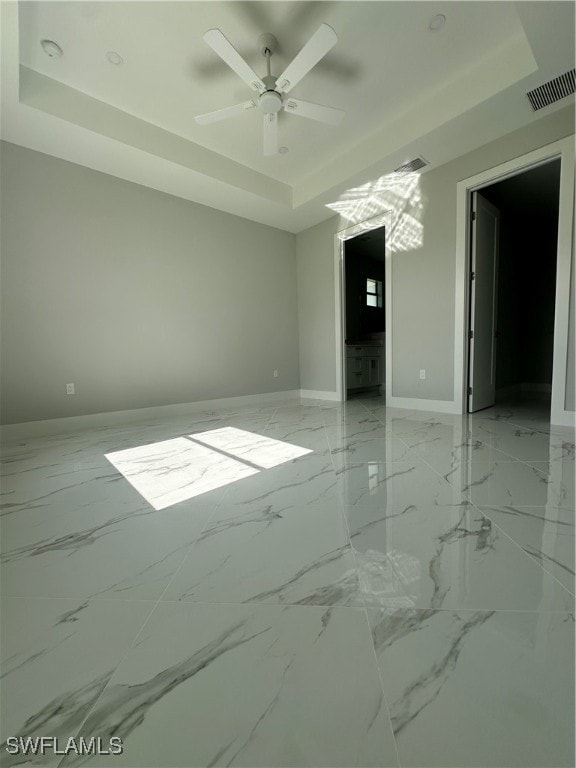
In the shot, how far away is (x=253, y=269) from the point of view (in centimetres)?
466

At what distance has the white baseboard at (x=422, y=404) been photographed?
3.50 m

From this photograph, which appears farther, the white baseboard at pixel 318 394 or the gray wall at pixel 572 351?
the white baseboard at pixel 318 394

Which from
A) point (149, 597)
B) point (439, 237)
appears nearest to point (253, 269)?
point (439, 237)

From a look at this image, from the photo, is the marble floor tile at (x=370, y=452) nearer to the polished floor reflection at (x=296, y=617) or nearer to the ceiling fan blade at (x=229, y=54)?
the polished floor reflection at (x=296, y=617)

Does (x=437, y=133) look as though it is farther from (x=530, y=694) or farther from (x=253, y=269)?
(x=530, y=694)

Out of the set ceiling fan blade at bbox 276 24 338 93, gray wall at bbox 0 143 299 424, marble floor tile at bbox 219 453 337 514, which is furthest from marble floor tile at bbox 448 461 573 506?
gray wall at bbox 0 143 299 424

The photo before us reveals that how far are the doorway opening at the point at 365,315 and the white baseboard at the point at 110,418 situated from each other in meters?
1.75

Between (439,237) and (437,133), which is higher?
(437,133)

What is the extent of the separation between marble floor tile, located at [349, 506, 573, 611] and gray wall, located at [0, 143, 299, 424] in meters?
3.26

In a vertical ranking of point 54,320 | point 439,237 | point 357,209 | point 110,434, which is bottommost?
point 110,434

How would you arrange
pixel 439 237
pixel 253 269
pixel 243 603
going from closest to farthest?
pixel 243 603 < pixel 439 237 < pixel 253 269

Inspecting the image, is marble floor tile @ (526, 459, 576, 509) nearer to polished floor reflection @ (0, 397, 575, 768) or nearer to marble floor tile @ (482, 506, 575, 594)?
polished floor reflection @ (0, 397, 575, 768)

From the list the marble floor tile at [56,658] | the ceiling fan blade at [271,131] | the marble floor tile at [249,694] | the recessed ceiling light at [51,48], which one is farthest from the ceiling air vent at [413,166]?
the marble floor tile at [56,658]

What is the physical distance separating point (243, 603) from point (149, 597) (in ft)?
0.95
